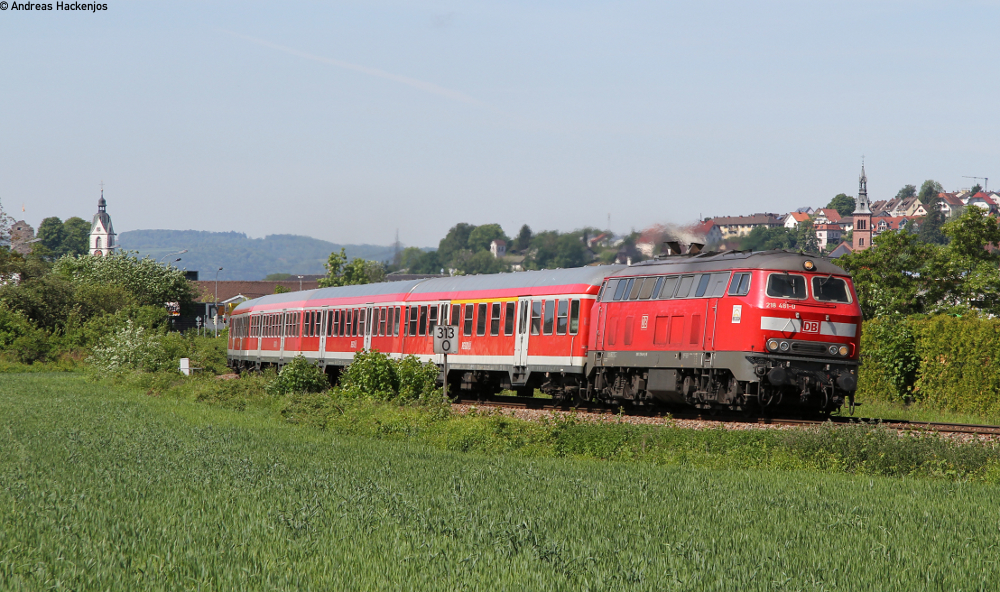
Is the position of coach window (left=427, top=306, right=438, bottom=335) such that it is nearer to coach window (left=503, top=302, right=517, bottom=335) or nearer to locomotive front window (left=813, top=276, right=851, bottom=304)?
coach window (left=503, top=302, right=517, bottom=335)

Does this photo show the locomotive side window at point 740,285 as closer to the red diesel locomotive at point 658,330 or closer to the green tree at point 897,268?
the red diesel locomotive at point 658,330

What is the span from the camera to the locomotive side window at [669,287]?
2377 cm

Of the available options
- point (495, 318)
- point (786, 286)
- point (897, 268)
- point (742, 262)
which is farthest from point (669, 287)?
point (897, 268)

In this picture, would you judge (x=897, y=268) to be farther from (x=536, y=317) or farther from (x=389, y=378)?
(x=389, y=378)

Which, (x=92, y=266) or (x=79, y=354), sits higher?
(x=92, y=266)

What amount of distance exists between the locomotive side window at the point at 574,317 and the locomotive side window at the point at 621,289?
1.61 meters

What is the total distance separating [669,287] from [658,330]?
1.03 meters

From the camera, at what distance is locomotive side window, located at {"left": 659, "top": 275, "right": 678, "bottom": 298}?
23.8m

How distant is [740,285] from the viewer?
2169 cm

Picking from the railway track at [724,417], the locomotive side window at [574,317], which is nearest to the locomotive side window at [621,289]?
the locomotive side window at [574,317]

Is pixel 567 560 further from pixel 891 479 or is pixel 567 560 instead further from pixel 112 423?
pixel 112 423

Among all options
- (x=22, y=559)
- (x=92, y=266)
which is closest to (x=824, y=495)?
(x=22, y=559)

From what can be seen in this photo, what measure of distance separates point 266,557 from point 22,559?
6.94ft

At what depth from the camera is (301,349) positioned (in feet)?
142
